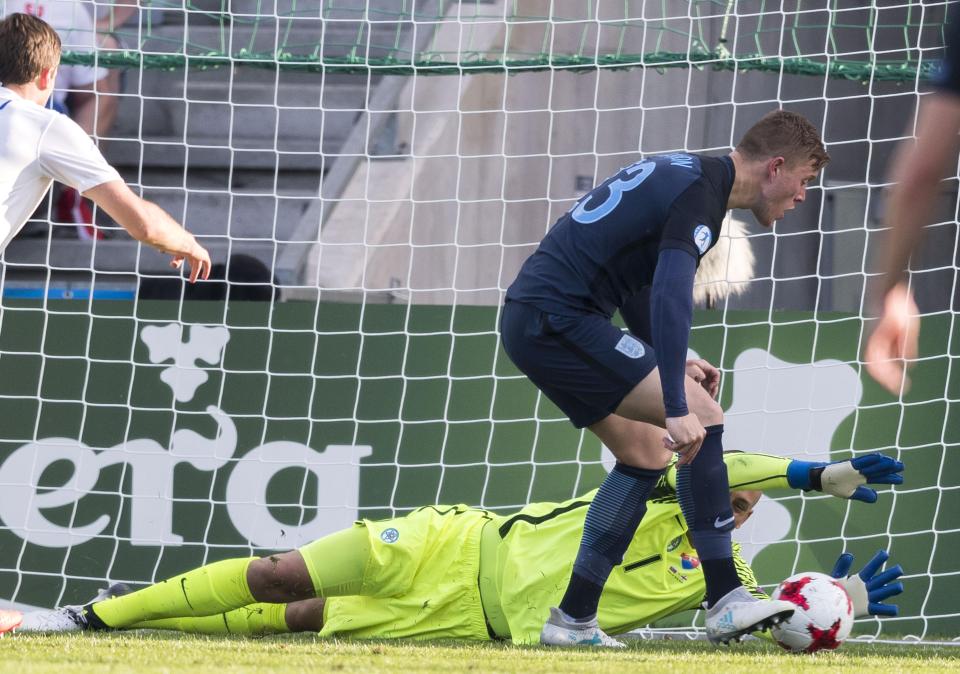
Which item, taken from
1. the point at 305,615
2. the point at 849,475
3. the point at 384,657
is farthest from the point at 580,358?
the point at 305,615

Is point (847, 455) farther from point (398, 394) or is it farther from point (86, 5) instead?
point (86, 5)

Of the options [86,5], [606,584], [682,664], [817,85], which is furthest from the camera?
[86,5]

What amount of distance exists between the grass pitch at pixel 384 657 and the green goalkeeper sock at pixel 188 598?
0.23 feet

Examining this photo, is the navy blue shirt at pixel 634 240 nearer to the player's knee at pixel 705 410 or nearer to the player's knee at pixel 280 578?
the player's knee at pixel 705 410

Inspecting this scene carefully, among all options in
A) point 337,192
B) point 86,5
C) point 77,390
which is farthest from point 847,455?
point 86,5

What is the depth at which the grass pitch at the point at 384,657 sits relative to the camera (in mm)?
2715

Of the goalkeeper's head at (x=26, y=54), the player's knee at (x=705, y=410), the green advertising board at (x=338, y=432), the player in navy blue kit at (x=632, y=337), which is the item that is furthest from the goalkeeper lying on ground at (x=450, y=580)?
the goalkeeper's head at (x=26, y=54)

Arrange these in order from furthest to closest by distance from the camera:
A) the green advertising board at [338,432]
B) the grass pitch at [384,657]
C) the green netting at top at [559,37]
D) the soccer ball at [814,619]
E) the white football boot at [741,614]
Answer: the green netting at top at [559,37] < the green advertising board at [338,432] < the soccer ball at [814,619] < the white football boot at [741,614] < the grass pitch at [384,657]

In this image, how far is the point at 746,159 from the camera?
3393 mm

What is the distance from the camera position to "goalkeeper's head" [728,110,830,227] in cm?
334

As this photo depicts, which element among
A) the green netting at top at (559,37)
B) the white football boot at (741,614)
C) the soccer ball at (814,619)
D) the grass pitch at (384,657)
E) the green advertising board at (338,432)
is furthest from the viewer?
the green netting at top at (559,37)

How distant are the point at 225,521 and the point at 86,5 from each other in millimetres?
2808

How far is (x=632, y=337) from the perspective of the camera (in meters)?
3.39

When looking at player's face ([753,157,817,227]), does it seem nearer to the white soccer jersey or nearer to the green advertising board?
the green advertising board
